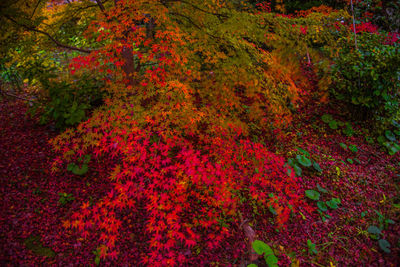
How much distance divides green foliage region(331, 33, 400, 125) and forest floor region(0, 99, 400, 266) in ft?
6.35

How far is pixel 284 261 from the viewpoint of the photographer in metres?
3.90

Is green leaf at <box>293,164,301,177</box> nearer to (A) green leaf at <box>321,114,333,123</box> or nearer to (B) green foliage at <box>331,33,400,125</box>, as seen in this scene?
(A) green leaf at <box>321,114,333,123</box>

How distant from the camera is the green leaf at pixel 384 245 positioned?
417 centimetres

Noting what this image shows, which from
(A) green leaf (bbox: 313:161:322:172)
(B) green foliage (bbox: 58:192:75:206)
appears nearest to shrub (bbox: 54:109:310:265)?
(B) green foliage (bbox: 58:192:75:206)

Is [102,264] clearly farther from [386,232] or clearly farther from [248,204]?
[386,232]

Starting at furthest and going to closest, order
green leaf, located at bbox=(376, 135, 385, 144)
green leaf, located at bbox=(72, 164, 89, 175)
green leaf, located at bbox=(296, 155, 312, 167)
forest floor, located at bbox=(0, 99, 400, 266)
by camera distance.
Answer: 1. green leaf, located at bbox=(376, 135, 385, 144)
2. green leaf, located at bbox=(296, 155, 312, 167)
3. green leaf, located at bbox=(72, 164, 89, 175)
4. forest floor, located at bbox=(0, 99, 400, 266)

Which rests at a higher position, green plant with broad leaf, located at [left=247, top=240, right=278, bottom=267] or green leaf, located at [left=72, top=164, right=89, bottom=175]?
green plant with broad leaf, located at [left=247, top=240, right=278, bottom=267]

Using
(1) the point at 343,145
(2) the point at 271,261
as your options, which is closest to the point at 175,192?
(2) the point at 271,261

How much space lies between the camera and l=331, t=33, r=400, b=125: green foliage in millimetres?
6691

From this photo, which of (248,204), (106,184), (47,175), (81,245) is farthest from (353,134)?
(47,175)

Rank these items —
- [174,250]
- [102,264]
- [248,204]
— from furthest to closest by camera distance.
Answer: [248,204] < [174,250] < [102,264]

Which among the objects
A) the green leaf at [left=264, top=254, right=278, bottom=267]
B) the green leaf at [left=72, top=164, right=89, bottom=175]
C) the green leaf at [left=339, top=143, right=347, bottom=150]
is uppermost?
the green leaf at [left=339, top=143, right=347, bottom=150]

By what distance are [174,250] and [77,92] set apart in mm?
4799

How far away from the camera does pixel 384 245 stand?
4234 mm
